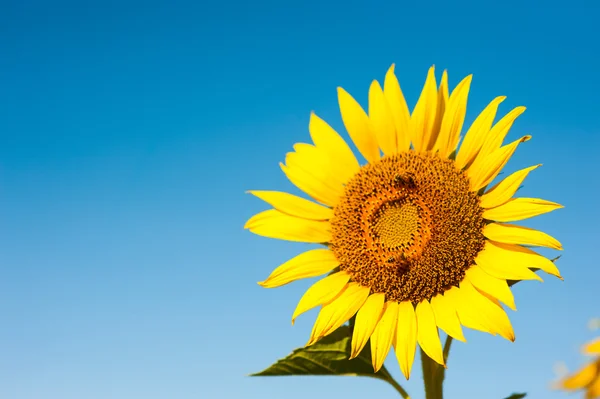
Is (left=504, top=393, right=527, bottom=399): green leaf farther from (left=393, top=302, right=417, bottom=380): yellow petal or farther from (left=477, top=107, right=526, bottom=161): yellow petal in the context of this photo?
(left=477, top=107, right=526, bottom=161): yellow petal

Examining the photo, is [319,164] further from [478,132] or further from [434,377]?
[434,377]

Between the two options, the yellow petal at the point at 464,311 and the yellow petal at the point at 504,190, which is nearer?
the yellow petal at the point at 464,311

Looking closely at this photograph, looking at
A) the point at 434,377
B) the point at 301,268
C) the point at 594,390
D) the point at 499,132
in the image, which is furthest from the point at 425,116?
the point at 594,390

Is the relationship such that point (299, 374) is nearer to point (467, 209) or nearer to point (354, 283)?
point (354, 283)

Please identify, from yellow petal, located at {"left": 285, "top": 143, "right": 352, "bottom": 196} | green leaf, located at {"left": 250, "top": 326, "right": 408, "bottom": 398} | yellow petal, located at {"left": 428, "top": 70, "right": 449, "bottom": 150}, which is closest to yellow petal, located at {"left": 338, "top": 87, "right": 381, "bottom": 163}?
yellow petal, located at {"left": 285, "top": 143, "right": 352, "bottom": 196}

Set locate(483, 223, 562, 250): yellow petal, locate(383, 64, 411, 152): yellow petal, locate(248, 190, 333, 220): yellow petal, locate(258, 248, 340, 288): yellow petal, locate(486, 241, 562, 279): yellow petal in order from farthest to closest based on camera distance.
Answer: locate(248, 190, 333, 220): yellow petal < locate(383, 64, 411, 152): yellow petal < locate(258, 248, 340, 288): yellow petal < locate(483, 223, 562, 250): yellow petal < locate(486, 241, 562, 279): yellow petal

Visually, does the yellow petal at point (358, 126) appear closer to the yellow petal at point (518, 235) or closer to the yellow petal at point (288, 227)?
the yellow petal at point (288, 227)

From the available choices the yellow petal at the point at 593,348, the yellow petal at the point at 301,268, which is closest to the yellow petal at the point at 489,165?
the yellow petal at the point at 301,268
